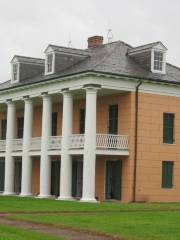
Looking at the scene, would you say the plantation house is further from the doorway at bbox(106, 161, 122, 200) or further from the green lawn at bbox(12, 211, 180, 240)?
the green lawn at bbox(12, 211, 180, 240)

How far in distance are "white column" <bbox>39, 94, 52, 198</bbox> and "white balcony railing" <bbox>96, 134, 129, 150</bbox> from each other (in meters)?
4.06

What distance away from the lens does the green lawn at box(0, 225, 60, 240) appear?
1638 cm

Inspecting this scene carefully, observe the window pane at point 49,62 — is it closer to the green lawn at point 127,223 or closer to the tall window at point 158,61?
Answer: the tall window at point 158,61

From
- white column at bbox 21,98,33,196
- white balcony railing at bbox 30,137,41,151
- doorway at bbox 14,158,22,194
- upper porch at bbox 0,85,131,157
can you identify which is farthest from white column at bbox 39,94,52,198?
doorway at bbox 14,158,22,194

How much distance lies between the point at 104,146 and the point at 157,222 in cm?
1493

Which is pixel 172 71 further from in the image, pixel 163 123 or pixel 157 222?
pixel 157 222

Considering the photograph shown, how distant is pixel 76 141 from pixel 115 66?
476cm

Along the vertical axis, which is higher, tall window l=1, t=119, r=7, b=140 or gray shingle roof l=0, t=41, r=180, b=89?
gray shingle roof l=0, t=41, r=180, b=89

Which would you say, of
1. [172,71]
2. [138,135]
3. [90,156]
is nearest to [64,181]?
[90,156]

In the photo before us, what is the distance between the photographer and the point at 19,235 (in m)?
17.0

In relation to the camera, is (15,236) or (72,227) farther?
(72,227)

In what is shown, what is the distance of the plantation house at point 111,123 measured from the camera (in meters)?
35.7

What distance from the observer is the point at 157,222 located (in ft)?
70.7

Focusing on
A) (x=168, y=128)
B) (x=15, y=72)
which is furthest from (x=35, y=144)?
(x=168, y=128)
